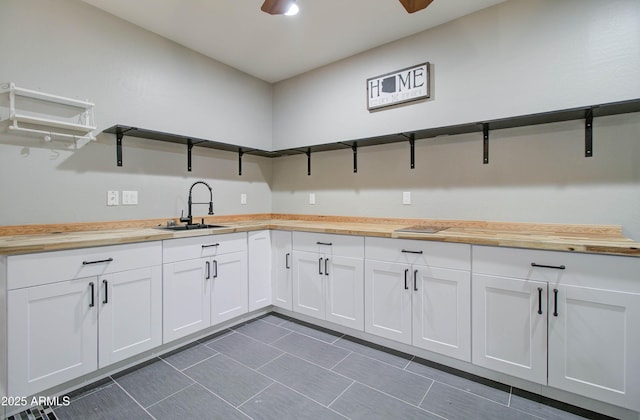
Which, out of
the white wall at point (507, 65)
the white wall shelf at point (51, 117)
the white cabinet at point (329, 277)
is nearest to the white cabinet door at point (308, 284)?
the white cabinet at point (329, 277)

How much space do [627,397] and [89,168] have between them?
138 inches

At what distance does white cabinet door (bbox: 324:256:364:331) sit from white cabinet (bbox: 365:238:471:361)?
0.21 ft

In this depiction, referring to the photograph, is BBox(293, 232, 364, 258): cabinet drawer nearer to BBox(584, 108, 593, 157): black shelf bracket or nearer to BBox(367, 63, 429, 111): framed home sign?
BBox(367, 63, 429, 111): framed home sign

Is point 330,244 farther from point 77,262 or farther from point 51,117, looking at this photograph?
point 51,117

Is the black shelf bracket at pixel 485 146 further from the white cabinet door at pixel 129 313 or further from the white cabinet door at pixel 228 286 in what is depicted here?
the white cabinet door at pixel 129 313

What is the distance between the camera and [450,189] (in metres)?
2.42

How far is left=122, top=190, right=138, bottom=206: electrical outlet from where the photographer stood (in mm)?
2357

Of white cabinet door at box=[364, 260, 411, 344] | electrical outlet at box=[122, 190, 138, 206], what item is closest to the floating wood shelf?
electrical outlet at box=[122, 190, 138, 206]

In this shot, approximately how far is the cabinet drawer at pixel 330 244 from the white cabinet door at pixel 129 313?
3.70 feet

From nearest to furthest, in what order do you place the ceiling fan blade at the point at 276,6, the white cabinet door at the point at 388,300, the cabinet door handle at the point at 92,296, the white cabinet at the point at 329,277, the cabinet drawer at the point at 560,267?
the cabinet drawer at the point at 560,267, the ceiling fan blade at the point at 276,6, the cabinet door handle at the point at 92,296, the white cabinet door at the point at 388,300, the white cabinet at the point at 329,277

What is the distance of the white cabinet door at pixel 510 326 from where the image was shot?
5.34 feet

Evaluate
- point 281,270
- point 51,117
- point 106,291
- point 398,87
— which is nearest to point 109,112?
point 51,117

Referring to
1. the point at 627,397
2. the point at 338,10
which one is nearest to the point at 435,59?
the point at 338,10

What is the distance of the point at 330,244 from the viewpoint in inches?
96.7
